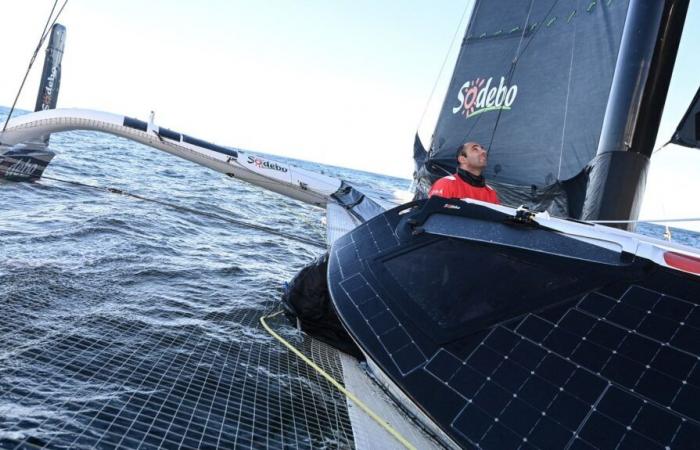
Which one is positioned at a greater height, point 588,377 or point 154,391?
point 588,377

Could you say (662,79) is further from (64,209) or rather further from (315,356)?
(64,209)

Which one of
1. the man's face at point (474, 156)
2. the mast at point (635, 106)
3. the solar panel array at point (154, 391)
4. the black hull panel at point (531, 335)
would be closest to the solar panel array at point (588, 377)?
the black hull panel at point (531, 335)

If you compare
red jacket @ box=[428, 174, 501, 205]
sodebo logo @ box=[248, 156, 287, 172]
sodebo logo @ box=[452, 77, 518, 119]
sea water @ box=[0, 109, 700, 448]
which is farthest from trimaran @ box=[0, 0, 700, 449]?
sodebo logo @ box=[248, 156, 287, 172]

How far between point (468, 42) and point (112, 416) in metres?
6.96

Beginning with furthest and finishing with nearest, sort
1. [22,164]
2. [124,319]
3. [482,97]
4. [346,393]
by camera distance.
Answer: [22,164] → [482,97] → [124,319] → [346,393]

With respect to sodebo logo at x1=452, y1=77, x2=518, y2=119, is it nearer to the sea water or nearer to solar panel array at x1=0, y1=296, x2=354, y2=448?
the sea water

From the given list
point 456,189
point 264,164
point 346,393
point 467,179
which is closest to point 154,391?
point 346,393

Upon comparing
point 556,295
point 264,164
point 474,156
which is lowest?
point 556,295

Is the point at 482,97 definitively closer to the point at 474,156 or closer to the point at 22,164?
the point at 474,156

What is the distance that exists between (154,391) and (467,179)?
2.28 meters

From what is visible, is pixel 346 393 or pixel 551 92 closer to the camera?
pixel 346 393

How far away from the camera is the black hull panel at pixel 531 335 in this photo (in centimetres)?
146

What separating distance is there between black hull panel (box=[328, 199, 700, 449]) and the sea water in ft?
1.77

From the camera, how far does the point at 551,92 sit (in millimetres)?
5062
